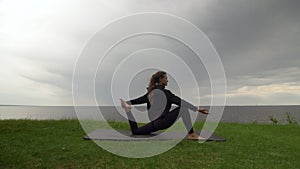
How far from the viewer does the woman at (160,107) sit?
652cm

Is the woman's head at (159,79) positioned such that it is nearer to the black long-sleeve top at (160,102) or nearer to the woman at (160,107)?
the woman at (160,107)

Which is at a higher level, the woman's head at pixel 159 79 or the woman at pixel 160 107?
the woman's head at pixel 159 79

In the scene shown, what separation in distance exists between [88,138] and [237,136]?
11.7ft

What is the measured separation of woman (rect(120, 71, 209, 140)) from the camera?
652 centimetres

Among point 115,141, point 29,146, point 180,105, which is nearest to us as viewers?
point 29,146

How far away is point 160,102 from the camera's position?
671 cm

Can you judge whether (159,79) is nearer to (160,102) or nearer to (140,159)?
(160,102)

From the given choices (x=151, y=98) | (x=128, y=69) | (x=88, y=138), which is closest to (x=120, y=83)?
(x=128, y=69)

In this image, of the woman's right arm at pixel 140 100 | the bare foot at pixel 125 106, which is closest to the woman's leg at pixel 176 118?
the woman's right arm at pixel 140 100

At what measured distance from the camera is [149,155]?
5.10m

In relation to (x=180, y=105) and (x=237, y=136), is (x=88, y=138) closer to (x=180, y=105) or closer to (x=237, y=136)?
(x=180, y=105)

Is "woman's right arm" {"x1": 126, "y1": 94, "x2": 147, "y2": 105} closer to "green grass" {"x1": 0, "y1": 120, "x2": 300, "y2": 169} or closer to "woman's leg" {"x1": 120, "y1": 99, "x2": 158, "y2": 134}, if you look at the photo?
"woman's leg" {"x1": 120, "y1": 99, "x2": 158, "y2": 134}

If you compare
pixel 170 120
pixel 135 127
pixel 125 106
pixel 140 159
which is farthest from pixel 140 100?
pixel 140 159

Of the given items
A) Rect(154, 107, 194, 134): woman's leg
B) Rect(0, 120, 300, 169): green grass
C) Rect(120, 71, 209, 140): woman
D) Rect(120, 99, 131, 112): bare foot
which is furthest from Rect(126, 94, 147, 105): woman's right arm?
Rect(0, 120, 300, 169): green grass
